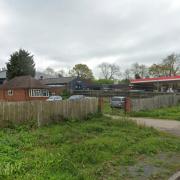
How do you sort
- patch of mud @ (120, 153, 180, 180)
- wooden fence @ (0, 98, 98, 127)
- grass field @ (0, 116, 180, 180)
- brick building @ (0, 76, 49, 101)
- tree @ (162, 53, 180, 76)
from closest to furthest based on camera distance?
grass field @ (0, 116, 180, 180) < patch of mud @ (120, 153, 180, 180) < wooden fence @ (0, 98, 98, 127) < brick building @ (0, 76, 49, 101) < tree @ (162, 53, 180, 76)

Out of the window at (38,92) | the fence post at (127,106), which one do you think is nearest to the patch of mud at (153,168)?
the fence post at (127,106)

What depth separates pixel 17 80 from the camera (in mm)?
47312

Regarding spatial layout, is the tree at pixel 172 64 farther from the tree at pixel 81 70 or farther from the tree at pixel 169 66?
the tree at pixel 81 70

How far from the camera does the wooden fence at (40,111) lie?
13.3m

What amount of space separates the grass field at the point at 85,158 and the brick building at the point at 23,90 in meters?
34.4

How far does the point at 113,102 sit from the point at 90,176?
2737 cm

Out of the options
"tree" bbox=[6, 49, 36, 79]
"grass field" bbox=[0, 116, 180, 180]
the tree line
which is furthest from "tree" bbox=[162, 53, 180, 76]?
"grass field" bbox=[0, 116, 180, 180]

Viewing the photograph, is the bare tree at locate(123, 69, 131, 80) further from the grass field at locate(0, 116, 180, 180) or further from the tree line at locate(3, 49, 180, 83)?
the grass field at locate(0, 116, 180, 180)

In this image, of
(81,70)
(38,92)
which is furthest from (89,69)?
(38,92)

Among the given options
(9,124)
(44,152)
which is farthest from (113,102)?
(44,152)

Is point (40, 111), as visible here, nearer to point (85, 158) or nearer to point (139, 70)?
point (85, 158)

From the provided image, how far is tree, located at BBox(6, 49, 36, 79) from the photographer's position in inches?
2247

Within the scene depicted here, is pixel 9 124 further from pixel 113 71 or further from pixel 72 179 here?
pixel 113 71

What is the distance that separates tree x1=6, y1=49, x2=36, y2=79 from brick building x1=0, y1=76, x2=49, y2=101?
32.1 feet
